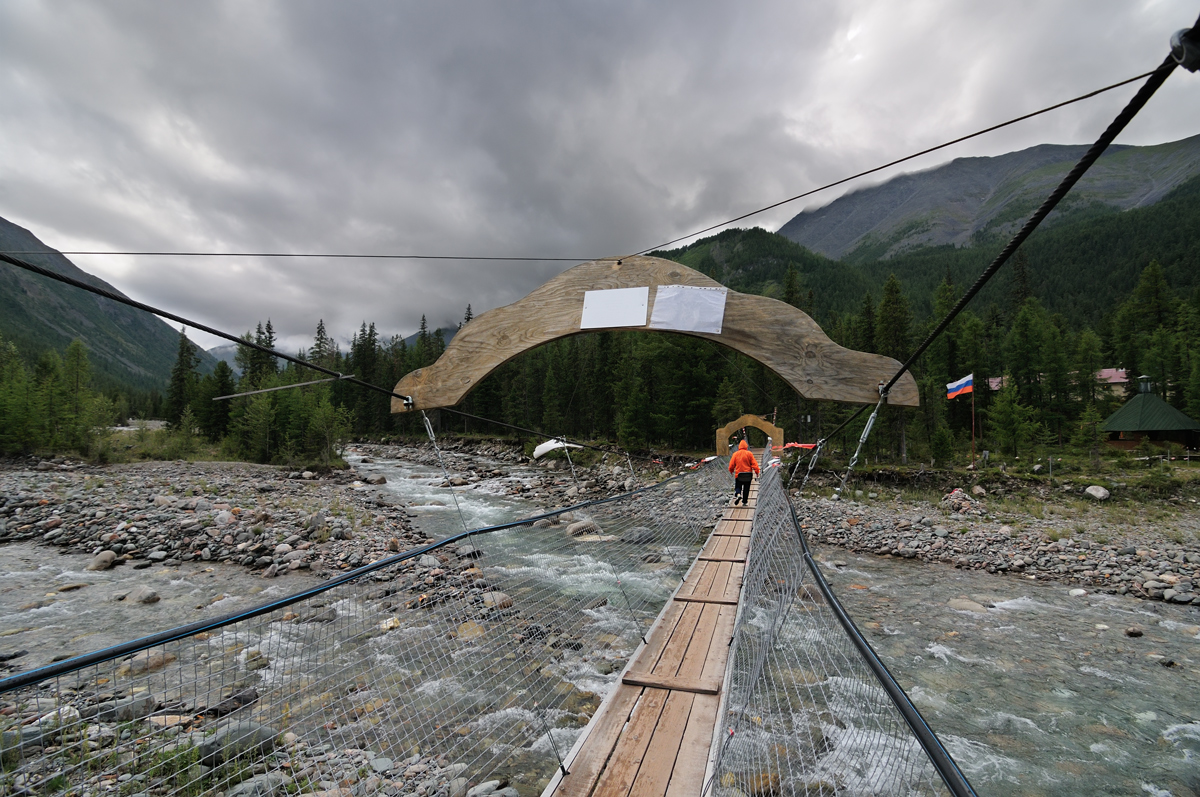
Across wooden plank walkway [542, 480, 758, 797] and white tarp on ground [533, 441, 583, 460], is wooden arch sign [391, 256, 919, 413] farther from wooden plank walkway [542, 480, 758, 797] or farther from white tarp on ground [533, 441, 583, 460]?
white tarp on ground [533, 441, 583, 460]

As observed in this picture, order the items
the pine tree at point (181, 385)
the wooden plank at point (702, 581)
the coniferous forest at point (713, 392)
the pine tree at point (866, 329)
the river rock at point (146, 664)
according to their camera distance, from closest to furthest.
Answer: the wooden plank at point (702, 581) < the river rock at point (146, 664) < the coniferous forest at point (713, 392) < the pine tree at point (866, 329) < the pine tree at point (181, 385)

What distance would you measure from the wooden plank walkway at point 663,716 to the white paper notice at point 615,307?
173 centimetres

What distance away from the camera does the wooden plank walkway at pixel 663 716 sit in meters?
1.86

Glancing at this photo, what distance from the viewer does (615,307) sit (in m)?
2.24

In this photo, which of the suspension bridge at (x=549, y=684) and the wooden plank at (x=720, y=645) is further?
the wooden plank at (x=720, y=645)

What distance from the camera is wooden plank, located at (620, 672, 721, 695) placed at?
2416 mm

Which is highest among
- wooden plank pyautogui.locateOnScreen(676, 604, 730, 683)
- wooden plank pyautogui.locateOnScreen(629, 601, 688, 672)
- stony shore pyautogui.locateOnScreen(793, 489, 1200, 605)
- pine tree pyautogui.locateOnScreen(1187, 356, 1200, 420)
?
pine tree pyautogui.locateOnScreen(1187, 356, 1200, 420)

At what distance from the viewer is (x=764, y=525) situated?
485cm

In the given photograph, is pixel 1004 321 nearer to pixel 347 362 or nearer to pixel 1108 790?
pixel 1108 790

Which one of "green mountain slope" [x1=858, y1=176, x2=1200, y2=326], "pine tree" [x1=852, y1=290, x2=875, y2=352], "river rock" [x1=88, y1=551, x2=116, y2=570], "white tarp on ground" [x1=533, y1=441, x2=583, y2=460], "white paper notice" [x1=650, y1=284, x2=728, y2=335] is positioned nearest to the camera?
"white paper notice" [x1=650, y1=284, x2=728, y2=335]

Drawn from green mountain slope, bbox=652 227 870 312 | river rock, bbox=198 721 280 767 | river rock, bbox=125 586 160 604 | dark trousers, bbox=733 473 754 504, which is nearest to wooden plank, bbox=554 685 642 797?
river rock, bbox=198 721 280 767

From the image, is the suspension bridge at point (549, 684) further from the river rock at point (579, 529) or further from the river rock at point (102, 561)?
the river rock at point (102, 561)

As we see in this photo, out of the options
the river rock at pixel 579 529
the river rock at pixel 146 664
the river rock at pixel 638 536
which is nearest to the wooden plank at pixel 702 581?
the river rock at pixel 146 664

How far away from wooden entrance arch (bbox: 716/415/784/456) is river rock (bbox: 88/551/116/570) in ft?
52.7
